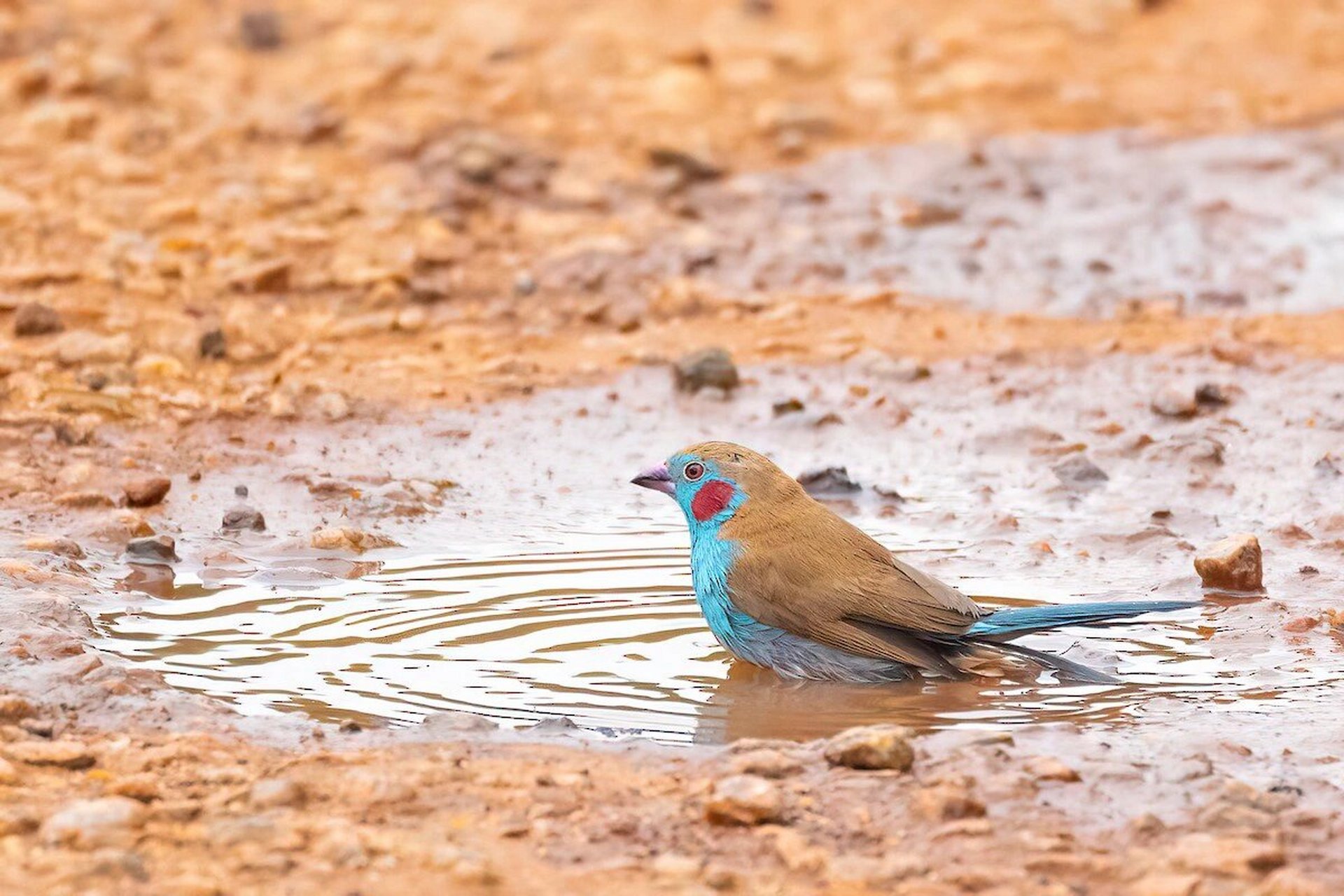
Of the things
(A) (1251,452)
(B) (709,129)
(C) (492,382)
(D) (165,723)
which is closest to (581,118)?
(B) (709,129)

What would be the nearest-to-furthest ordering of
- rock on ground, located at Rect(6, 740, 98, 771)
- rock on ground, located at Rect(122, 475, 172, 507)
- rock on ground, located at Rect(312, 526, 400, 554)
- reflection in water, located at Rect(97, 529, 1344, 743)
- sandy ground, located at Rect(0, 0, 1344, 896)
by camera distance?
sandy ground, located at Rect(0, 0, 1344, 896), rock on ground, located at Rect(6, 740, 98, 771), reflection in water, located at Rect(97, 529, 1344, 743), rock on ground, located at Rect(312, 526, 400, 554), rock on ground, located at Rect(122, 475, 172, 507)

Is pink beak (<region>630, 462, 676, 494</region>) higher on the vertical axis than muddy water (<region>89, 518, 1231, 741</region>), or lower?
higher

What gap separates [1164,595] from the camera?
6.04 metres

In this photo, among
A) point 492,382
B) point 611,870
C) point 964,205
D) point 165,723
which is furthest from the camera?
point 964,205

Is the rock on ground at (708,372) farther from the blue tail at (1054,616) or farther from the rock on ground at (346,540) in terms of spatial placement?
the blue tail at (1054,616)

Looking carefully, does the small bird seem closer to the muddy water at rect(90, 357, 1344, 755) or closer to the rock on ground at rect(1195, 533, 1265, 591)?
the muddy water at rect(90, 357, 1344, 755)

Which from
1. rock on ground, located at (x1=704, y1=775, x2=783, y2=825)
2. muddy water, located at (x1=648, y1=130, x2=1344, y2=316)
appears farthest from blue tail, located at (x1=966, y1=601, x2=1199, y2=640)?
muddy water, located at (x1=648, y1=130, x2=1344, y2=316)

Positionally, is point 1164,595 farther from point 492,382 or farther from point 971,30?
point 971,30

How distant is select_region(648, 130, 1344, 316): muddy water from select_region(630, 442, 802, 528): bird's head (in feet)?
12.0

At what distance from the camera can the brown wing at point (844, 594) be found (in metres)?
5.36

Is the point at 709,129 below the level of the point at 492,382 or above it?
above

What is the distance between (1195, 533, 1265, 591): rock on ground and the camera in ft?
19.6

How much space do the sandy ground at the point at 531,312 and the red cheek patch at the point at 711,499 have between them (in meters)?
1.25

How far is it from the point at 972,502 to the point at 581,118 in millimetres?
4724
